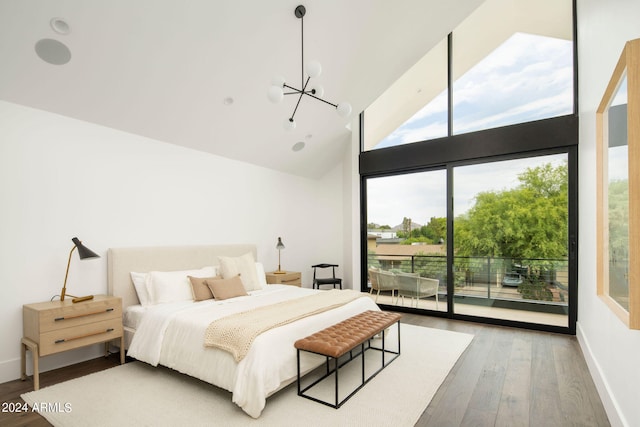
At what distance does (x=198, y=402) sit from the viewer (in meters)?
2.53

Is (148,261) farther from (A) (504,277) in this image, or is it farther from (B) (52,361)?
(A) (504,277)

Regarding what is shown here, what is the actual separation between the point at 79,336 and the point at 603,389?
13.7 feet

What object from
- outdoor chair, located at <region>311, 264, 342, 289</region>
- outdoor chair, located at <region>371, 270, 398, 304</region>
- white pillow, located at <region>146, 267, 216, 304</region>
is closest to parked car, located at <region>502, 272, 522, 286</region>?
outdoor chair, located at <region>371, 270, 398, 304</region>

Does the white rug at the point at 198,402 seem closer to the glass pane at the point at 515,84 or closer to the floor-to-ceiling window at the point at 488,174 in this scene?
the floor-to-ceiling window at the point at 488,174

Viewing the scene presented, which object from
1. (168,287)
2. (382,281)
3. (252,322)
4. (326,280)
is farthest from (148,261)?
(382,281)

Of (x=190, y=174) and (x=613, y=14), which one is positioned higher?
(x=613, y=14)

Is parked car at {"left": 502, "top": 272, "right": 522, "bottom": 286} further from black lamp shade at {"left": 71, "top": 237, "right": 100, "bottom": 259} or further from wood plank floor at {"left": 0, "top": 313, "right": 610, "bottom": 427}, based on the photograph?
black lamp shade at {"left": 71, "top": 237, "right": 100, "bottom": 259}

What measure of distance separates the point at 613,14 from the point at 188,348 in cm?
389

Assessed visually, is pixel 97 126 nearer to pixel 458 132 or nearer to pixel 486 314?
pixel 458 132

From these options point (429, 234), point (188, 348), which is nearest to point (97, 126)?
point (188, 348)

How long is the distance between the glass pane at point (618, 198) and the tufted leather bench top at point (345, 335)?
168 centimetres

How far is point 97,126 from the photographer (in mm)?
3535

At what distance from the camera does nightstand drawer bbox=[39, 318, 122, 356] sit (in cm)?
278

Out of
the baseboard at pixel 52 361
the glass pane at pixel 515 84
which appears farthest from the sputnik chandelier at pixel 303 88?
the baseboard at pixel 52 361
